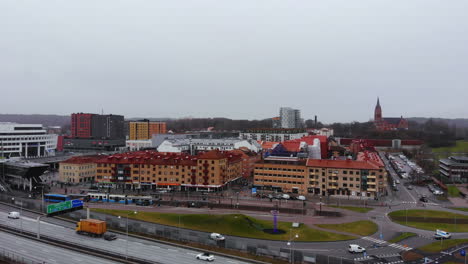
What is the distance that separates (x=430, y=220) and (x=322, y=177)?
21.0 meters

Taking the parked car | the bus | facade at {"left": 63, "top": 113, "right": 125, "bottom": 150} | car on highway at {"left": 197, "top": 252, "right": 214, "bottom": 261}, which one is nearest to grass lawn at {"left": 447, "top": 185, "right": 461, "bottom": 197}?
the parked car

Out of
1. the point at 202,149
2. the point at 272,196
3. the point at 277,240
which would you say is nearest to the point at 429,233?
the point at 277,240

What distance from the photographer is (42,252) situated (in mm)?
36562

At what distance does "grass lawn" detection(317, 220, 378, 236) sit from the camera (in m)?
45.1

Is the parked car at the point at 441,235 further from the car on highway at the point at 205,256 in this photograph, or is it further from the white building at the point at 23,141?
the white building at the point at 23,141

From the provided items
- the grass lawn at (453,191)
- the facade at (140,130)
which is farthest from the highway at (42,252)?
the facade at (140,130)

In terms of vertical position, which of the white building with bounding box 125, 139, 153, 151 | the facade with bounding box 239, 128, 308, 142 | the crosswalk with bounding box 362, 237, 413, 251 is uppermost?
the facade with bounding box 239, 128, 308, 142

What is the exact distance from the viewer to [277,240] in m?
42.2

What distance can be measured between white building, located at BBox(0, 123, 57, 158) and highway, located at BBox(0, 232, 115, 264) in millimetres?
81413

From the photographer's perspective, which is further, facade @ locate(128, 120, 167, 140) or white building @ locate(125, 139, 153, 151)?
facade @ locate(128, 120, 167, 140)

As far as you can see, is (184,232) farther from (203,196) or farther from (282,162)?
(282,162)

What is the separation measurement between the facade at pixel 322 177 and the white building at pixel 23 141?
83436mm

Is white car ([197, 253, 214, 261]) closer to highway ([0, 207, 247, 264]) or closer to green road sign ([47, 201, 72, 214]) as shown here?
highway ([0, 207, 247, 264])

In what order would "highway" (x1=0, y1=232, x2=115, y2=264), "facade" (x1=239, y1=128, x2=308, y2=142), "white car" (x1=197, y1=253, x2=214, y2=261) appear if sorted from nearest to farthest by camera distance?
"highway" (x1=0, y1=232, x2=115, y2=264), "white car" (x1=197, y1=253, x2=214, y2=261), "facade" (x1=239, y1=128, x2=308, y2=142)
